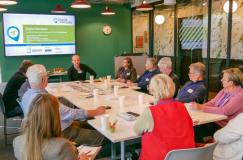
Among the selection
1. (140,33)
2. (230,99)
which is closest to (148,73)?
(230,99)

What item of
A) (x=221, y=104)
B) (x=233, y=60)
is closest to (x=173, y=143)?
(x=221, y=104)

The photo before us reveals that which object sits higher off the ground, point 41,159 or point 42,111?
point 42,111

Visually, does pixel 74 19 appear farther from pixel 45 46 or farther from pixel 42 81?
pixel 42 81

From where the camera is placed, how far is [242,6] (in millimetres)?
5164

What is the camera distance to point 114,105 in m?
3.33

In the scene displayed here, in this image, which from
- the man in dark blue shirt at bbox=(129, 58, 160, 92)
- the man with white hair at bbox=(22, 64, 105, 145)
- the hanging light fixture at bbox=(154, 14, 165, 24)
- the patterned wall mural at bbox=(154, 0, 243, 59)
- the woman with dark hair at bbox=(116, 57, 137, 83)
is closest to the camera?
the man with white hair at bbox=(22, 64, 105, 145)

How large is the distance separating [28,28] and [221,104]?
5362 millimetres

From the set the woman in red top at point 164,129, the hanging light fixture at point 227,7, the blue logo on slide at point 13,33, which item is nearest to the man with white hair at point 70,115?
the woman in red top at point 164,129

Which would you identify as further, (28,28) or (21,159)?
(28,28)

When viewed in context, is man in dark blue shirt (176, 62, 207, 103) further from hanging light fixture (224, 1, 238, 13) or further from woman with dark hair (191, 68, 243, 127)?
hanging light fixture (224, 1, 238, 13)

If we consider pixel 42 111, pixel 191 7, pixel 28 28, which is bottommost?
pixel 42 111

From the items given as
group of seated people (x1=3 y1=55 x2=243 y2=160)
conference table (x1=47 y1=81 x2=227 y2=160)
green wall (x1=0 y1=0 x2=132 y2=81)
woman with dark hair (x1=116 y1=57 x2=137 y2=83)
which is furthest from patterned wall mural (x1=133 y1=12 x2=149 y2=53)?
group of seated people (x1=3 y1=55 x2=243 y2=160)

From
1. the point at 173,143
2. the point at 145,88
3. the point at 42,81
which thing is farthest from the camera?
the point at 145,88

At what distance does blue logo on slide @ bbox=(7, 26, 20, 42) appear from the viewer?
6699 mm
